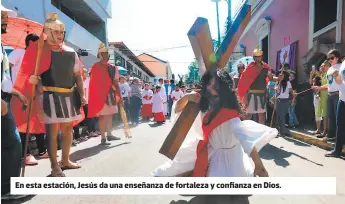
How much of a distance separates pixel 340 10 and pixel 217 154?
7.75 m

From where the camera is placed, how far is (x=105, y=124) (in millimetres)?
6941

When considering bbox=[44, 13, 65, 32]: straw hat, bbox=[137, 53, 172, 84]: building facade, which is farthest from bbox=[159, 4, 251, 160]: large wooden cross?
bbox=[137, 53, 172, 84]: building facade

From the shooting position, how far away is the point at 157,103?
12961 mm

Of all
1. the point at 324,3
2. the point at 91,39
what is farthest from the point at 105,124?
the point at 91,39

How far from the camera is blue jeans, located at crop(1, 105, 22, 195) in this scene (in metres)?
3.01

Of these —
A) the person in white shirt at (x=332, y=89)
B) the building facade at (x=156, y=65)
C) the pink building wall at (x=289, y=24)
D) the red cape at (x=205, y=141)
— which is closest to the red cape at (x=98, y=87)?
the red cape at (x=205, y=141)

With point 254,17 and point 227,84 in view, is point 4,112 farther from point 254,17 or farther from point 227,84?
point 254,17

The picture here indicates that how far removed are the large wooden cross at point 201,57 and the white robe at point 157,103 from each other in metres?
9.56

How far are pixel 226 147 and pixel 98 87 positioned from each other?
4.40m

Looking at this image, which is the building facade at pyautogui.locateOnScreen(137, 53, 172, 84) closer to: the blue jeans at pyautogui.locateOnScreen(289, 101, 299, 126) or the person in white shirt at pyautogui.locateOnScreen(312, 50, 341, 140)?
the blue jeans at pyautogui.locateOnScreen(289, 101, 299, 126)

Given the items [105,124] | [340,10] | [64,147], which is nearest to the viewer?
[64,147]

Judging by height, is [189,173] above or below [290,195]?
above

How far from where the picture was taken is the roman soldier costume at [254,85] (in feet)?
20.4

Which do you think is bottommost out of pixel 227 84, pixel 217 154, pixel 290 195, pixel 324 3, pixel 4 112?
pixel 290 195
